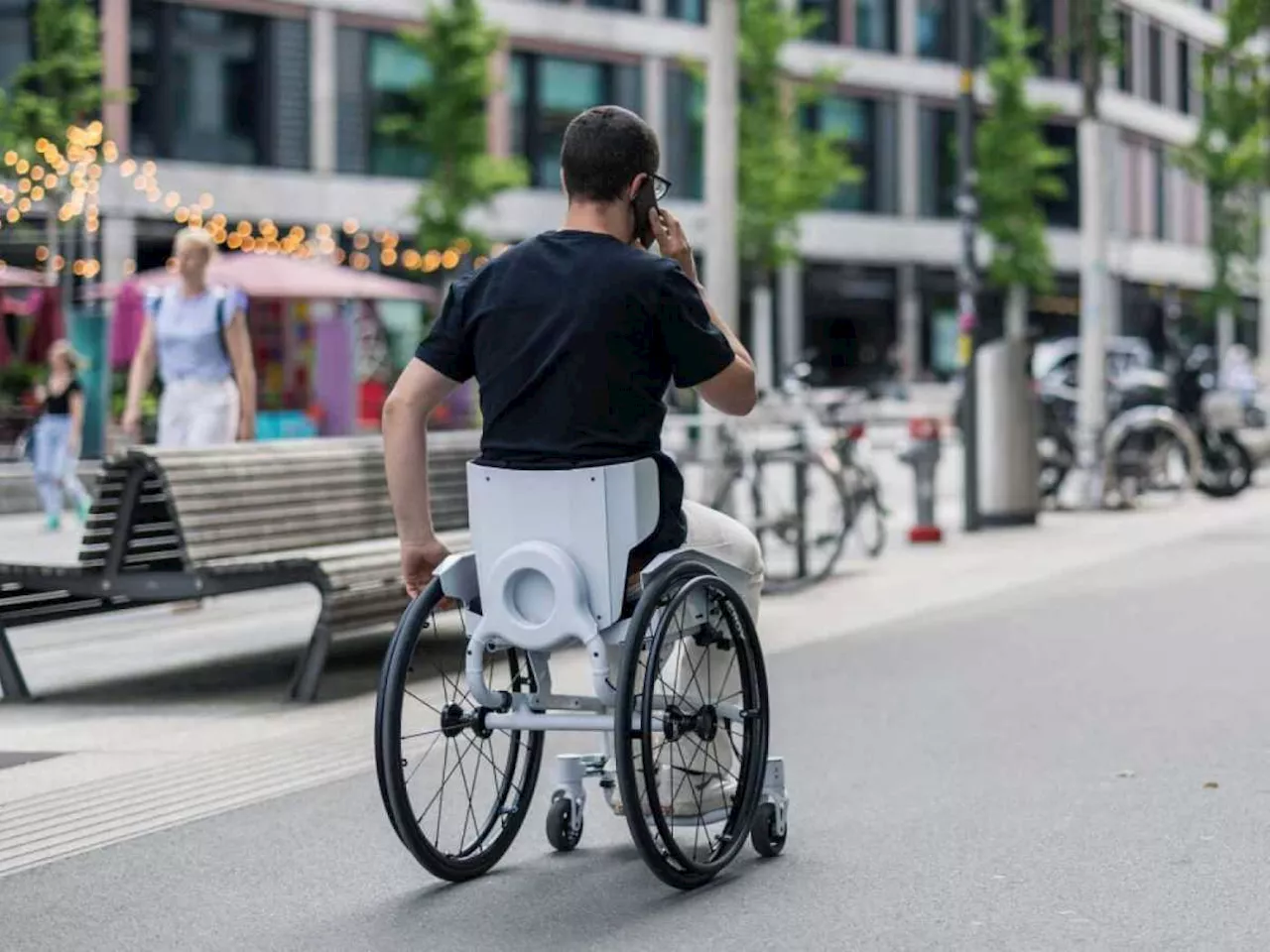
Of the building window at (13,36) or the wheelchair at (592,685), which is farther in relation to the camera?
the building window at (13,36)

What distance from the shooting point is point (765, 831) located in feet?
18.5

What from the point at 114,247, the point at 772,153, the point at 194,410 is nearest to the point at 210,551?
the point at 194,410

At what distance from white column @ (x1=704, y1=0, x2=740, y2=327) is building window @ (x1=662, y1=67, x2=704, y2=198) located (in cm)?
3374

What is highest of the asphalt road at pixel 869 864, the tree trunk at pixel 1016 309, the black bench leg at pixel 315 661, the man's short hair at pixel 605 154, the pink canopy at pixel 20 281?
the tree trunk at pixel 1016 309

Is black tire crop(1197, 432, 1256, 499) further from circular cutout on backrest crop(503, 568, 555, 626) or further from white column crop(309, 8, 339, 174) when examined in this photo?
white column crop(309, 8, 339, 174)

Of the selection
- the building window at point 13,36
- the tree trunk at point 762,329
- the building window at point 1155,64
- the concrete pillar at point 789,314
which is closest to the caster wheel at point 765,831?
the building window at point 13,36

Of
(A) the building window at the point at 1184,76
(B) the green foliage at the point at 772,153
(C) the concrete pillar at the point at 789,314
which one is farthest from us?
(A) the building window at the point at 1184,76

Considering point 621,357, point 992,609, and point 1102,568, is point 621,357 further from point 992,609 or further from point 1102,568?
point 1102,568

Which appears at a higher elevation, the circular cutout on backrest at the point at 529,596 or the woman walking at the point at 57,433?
the woman walking at the point at 57,433

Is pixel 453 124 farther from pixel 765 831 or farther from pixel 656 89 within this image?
pixel 765 831

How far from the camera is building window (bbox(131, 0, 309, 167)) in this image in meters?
40.0

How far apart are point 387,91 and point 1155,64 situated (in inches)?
1258

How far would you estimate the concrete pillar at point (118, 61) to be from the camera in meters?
39.0

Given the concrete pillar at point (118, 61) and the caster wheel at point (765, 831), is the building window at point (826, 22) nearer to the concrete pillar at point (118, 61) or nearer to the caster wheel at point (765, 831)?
the concrete pillar at point (118, 61)
